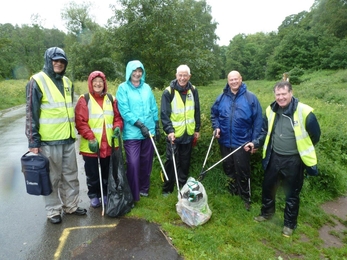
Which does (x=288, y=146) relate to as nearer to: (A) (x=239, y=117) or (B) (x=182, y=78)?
(A) (x=239, y=117)

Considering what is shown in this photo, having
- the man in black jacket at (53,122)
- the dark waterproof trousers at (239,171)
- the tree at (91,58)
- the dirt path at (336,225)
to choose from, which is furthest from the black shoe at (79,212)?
the tree at (91,58)

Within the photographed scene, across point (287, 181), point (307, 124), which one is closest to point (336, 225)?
point (287, 181)

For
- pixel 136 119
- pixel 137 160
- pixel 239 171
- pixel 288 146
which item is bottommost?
pixel 239 171

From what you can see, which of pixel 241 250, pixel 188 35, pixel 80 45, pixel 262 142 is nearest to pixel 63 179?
pixel 241 250

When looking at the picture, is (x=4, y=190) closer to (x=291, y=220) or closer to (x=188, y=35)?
(x=291, y=220)

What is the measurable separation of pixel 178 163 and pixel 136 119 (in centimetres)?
106

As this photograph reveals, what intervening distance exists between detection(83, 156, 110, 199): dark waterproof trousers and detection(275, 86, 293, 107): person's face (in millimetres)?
2541

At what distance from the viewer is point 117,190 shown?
376 centimetres

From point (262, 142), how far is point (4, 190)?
4.48 metres

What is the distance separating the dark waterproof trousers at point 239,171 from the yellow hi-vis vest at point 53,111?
7.71 feet

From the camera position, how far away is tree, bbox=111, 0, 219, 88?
2091 cm

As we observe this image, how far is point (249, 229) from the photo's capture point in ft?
11.8

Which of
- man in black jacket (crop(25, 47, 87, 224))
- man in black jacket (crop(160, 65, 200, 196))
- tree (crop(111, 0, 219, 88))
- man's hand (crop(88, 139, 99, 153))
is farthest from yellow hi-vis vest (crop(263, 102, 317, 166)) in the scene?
tree (crop(111, 0, 219, 88))

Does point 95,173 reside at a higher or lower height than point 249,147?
lower
